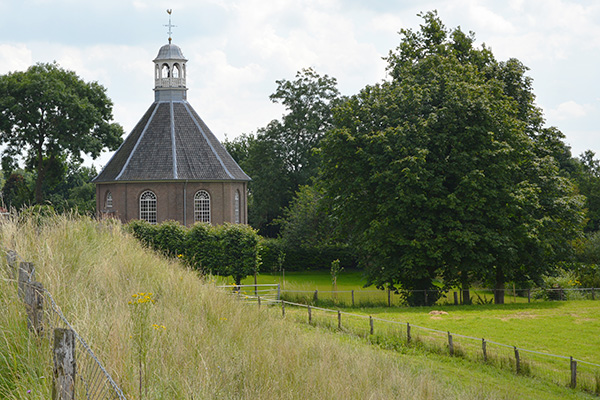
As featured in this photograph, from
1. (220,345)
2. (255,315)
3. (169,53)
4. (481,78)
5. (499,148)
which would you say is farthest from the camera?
(169,53)

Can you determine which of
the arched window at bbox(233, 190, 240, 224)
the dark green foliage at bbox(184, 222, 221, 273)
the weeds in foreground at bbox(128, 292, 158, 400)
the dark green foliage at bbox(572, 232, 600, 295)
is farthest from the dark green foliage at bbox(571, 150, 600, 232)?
the weeds in foreground at bbox(128, 292, 158, 400)

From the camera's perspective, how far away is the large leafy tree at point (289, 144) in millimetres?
51625

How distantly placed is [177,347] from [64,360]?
314 centimetres

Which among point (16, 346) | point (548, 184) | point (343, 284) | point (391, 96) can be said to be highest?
point (391, 96)

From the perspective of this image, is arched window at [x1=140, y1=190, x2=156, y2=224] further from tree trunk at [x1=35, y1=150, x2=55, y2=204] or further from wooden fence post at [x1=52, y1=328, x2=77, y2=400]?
wooden fence post at [x1=52, y1=328, x2=77, y2=400]

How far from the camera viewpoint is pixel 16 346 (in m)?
5.93

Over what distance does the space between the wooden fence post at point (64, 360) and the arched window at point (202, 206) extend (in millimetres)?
38671

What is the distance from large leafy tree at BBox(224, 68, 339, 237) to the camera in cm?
5162

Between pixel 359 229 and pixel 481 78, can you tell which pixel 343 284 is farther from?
pixel 481 78

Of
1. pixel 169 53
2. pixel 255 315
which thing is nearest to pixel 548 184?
pixel 255 315

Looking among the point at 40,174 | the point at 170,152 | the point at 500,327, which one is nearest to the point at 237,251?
the point at 500,327

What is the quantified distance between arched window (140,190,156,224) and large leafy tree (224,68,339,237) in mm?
12125

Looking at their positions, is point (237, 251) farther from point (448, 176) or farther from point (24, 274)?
point (24, 274)

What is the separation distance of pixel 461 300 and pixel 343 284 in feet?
41.8
